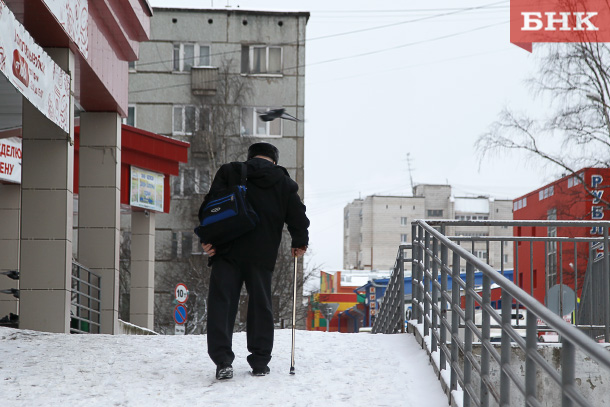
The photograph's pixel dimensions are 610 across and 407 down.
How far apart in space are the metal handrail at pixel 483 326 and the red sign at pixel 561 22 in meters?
19.6

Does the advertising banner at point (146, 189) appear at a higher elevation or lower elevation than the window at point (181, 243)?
higher

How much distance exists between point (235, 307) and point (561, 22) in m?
23.2

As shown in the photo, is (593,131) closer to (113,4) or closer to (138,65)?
(113,4)

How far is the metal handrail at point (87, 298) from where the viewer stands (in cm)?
1376

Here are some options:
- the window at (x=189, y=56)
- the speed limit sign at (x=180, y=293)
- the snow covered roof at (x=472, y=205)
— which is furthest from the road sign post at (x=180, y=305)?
the snow covered roof at (x=472, y=205)

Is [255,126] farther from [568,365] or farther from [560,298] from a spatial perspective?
[568,365]

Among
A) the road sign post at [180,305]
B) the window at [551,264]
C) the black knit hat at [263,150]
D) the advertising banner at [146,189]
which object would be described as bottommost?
the road sign post at [180,305]

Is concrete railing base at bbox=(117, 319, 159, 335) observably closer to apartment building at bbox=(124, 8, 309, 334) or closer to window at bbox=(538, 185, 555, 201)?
window at bbox=(538, 185, 555, 201)

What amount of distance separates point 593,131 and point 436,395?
22.1 m

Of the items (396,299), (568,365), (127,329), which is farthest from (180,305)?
(568,365)

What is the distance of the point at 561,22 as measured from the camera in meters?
27.6

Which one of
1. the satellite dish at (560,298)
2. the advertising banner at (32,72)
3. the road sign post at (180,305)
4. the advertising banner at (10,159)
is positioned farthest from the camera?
the road sign post at (180,305)

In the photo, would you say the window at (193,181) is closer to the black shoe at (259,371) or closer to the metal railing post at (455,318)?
the black shoe at (259,371)

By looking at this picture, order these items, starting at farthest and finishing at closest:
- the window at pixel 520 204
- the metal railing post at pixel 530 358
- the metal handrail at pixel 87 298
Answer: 1. the window at pixel 520 204
2. the metal handrail at pixel 87 298
3. the metal railing post at pixel 530 358
